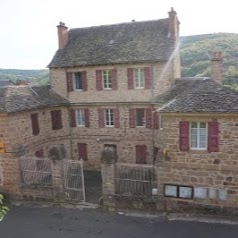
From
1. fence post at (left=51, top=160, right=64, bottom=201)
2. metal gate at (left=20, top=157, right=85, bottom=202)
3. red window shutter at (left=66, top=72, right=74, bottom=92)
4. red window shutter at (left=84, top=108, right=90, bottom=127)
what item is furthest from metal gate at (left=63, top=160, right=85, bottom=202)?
red window shutter at (left=66, top=72, right=74, bottom=92)

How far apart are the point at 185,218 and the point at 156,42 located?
14.0m

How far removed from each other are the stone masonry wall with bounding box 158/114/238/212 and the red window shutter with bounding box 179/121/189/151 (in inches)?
7.0

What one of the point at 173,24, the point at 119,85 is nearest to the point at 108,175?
the point at 119,85

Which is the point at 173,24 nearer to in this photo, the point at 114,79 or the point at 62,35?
the point at 114,79

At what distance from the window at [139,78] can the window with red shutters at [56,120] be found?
707 cm

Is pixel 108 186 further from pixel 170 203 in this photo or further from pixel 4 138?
pixel 4 138

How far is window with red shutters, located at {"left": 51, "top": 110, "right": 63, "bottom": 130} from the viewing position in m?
26.0

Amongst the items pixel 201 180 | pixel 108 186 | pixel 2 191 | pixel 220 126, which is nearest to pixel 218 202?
pixel 201 180

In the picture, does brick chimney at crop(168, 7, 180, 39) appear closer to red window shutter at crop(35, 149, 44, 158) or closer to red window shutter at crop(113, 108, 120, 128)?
red window shutter at crop(113, 108, 120, 128)

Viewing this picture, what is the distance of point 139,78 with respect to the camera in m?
24.5

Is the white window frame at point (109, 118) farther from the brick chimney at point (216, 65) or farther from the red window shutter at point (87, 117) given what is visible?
the brick chimney at point (216, 65)

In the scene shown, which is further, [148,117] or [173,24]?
[148,117]

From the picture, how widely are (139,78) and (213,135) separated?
9780 millimetres

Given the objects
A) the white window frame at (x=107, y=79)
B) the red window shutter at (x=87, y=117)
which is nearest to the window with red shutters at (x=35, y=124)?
the red window shutter at (x=87, y=117)
